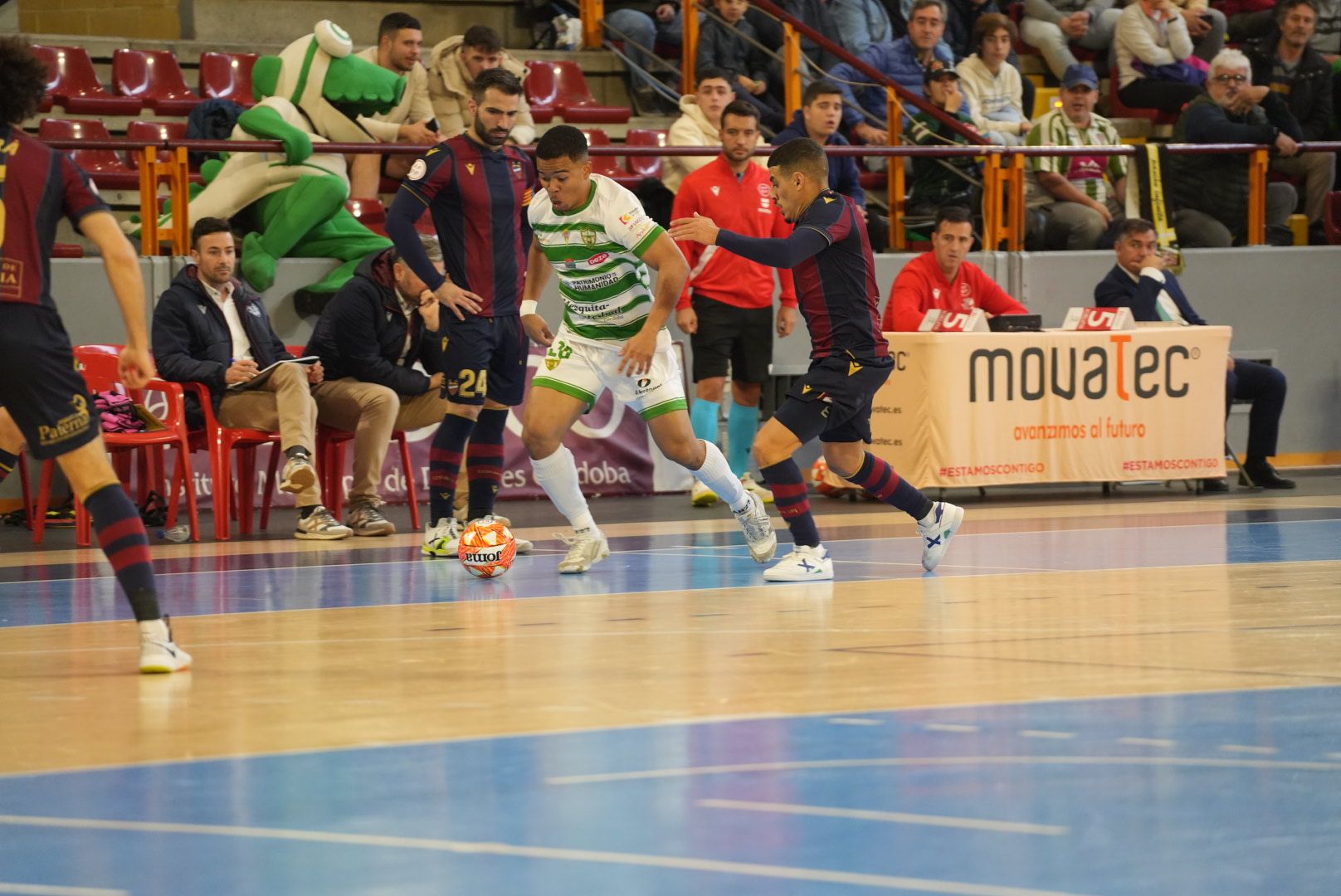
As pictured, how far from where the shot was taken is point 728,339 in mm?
10742

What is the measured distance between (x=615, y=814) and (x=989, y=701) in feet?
4.69

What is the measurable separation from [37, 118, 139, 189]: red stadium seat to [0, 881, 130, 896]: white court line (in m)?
9.32

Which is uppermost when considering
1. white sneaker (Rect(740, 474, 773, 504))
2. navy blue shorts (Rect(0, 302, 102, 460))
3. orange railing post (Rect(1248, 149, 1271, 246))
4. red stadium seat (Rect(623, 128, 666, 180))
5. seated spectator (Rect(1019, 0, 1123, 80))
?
seated spectator (Rect(1019, 0, 1123, 80))

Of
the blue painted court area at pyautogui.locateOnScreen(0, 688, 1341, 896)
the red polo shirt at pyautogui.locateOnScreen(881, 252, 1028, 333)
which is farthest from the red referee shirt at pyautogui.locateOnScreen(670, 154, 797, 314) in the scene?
the blue painted court area at pyautogui.locateOnScreen(0, 688, 1341, 896)

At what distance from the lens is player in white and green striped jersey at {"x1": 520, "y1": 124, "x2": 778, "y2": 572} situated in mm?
7414

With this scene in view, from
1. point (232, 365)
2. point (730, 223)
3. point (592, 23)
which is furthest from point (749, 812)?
point (592, 23)

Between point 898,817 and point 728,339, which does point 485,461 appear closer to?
point 728,339

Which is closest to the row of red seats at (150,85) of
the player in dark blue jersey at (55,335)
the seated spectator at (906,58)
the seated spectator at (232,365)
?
the seated spectator at (906,58)

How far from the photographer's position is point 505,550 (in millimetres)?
7418

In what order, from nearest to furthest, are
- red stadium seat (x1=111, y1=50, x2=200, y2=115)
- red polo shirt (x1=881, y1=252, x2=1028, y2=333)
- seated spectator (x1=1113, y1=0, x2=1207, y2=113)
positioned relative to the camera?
1. red polo shirt (x1=881, y1=252, x2=1028, y2=333)
2. red stadium seat (x1=111, y1=50, x2=200, y2=115)
3. seated spectator (x1=1113, y1=0, x2=1207, y2=113)

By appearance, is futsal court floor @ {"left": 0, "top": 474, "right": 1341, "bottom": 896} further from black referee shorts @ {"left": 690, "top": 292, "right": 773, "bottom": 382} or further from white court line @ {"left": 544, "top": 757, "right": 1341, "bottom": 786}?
black referee shorts @ {"left": 690, "top": 292, "right": 773, "bottom": 382}

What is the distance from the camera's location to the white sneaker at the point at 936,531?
7.54m

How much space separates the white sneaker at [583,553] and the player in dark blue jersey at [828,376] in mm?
776

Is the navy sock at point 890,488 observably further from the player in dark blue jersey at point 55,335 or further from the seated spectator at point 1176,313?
the seated spectator at point 1176,313
